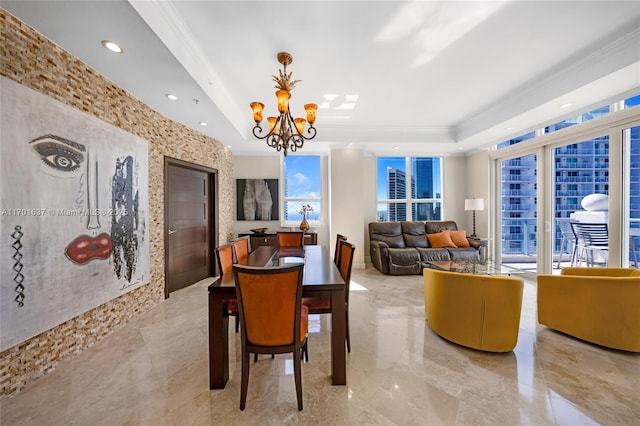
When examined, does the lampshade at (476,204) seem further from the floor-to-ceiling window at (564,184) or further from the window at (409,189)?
the window at (409,189)

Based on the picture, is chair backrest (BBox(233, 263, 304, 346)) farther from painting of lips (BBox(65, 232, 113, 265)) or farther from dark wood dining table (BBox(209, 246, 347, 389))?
painting of lips (BBox(65, 232, 113, 265))

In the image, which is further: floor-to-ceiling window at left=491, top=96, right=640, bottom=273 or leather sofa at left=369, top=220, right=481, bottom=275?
leather sofa at left=369, top=220, right=481, bottom=275

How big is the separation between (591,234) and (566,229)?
428mm

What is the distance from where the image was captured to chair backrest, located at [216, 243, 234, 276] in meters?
2.25

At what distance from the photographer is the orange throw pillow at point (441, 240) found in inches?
207

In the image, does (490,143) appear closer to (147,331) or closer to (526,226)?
(526,226)

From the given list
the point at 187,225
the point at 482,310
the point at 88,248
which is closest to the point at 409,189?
the point at 482,310

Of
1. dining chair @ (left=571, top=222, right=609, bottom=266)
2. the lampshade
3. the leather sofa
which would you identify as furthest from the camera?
the lampshade

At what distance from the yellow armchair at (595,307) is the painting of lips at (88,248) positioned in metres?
4.43

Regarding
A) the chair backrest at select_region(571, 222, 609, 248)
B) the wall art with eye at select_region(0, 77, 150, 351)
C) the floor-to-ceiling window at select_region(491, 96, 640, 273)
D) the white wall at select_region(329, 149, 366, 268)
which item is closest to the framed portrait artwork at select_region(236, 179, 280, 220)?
the white wall at select_region(329, 149, 366, 268)

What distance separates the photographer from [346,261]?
2.40 m

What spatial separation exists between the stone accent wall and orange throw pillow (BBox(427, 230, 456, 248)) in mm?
4908

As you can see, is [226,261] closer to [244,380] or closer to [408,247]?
[244,380]

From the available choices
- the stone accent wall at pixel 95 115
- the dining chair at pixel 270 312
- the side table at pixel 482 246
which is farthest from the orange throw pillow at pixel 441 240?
the stone accent wall at pixel 95 115
